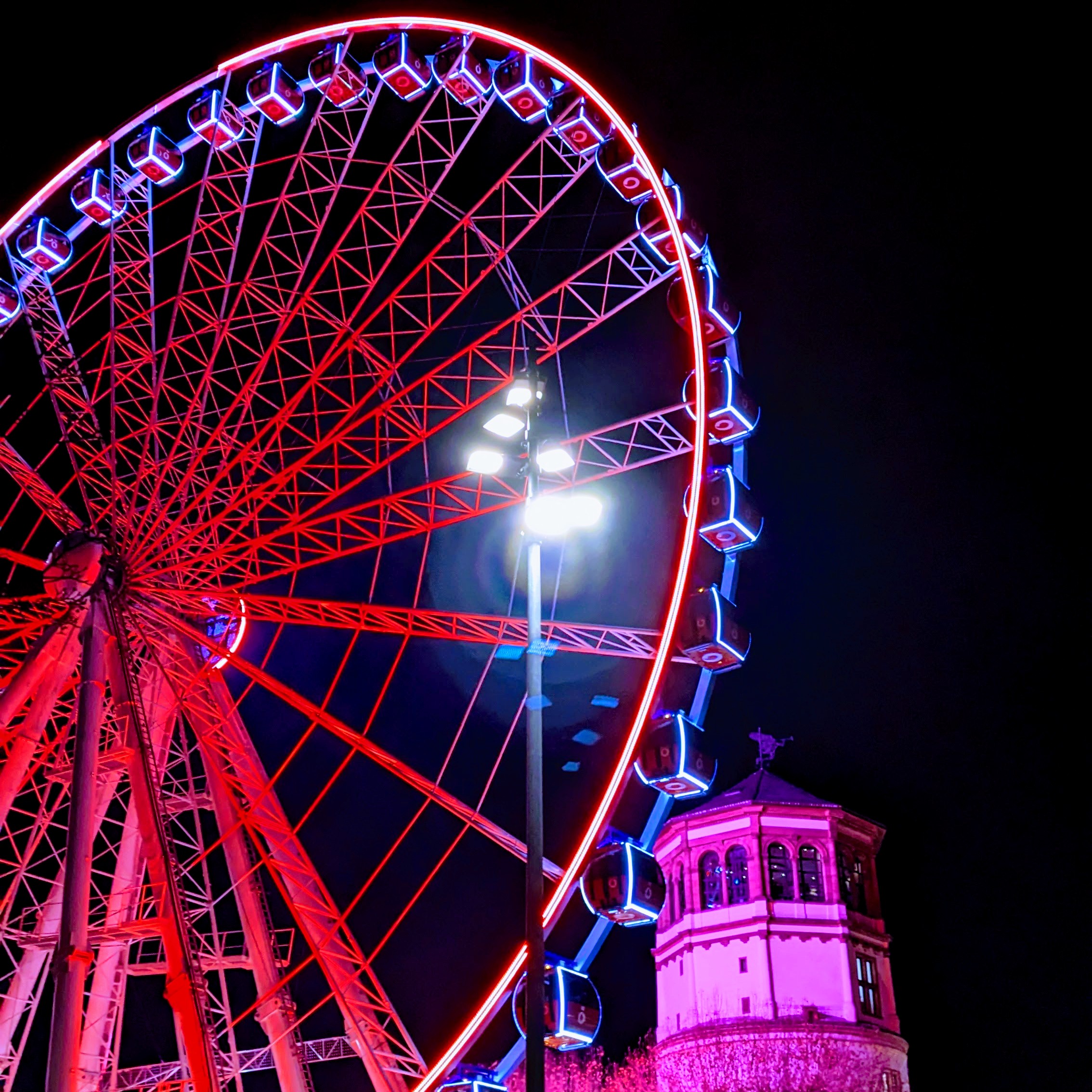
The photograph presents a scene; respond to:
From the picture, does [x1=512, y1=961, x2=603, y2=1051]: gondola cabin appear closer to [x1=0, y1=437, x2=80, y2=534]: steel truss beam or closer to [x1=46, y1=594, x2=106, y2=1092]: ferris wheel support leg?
[x1=46, y1=594, x2=106, y2=1092]: ferris wheel support leg

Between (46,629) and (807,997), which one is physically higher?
(807,997)

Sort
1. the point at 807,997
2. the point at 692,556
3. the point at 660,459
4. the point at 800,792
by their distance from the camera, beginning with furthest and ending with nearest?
the point at 800,792, the point at 807,997, the point at 660,459, the point at 692,556

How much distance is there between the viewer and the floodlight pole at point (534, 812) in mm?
9867

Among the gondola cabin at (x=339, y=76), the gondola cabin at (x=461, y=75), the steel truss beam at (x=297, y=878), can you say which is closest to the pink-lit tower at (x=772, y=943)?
the steel truss beam at (x=297, y=878)

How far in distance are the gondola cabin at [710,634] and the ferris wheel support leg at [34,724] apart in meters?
8.84

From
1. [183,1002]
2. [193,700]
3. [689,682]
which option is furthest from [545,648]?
[193,700]

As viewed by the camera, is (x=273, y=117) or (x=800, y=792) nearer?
(x=273, y=117)

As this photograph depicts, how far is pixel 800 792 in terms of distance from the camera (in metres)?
59.6

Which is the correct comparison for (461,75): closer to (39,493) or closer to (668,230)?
(668,230)

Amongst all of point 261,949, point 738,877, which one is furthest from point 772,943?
point 261,949

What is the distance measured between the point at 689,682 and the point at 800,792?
45.7m

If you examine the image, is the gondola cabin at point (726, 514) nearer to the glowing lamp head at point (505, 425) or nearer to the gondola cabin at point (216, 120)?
the glowing lamp head at point (505, 425)

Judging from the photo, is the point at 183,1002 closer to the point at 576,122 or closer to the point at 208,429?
the point at 208,429

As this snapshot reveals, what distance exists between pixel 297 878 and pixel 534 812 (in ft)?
24.5
